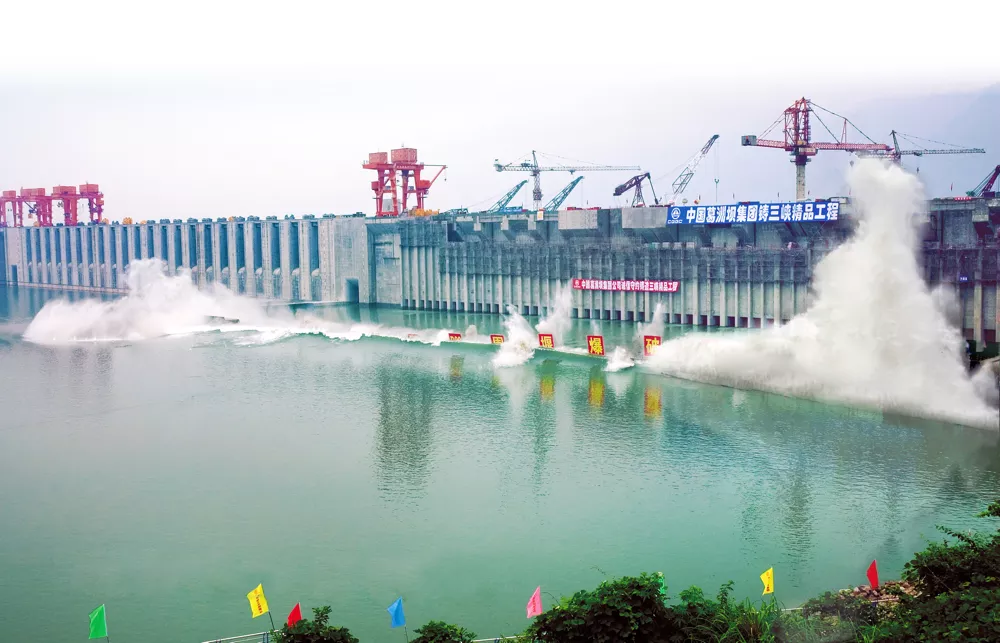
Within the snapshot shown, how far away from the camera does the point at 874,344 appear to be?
52.6m

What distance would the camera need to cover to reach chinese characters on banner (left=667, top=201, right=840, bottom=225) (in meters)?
76.9

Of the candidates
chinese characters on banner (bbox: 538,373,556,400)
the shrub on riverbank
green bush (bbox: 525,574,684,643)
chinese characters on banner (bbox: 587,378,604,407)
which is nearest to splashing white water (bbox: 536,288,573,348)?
chinese characters on banner (bbox: 538,373,556,400)

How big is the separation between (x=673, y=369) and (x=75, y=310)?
248ft

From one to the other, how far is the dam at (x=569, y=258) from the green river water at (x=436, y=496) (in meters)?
22.5

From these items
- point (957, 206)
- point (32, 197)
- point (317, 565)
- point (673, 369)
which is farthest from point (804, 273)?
point (32, 197)

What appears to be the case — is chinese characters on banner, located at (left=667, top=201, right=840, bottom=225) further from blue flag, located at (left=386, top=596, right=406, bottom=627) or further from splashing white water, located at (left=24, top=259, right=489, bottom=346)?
blue flag, located at (left=386, top=596, right=406, bottom=627)

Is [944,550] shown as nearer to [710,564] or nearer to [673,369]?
[710,564]

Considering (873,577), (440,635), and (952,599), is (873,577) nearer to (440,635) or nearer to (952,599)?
(952,599)

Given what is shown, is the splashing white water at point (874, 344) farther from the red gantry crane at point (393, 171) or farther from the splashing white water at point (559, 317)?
the red gantry crane at point (393, 171)

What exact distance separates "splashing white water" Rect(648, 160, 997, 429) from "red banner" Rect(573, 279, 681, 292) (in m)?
25.5

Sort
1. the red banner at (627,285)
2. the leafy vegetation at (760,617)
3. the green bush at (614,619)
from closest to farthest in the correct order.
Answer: the leafy vegetation at (760,617), the green bush at (614,619), the red banner at (627,285)

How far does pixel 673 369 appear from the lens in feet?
210

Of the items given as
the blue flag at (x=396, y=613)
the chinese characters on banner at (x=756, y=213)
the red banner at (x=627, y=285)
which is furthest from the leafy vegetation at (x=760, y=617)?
the red banner at (x=627, y=285)

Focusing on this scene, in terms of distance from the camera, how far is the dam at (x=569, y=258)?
2761 inches
